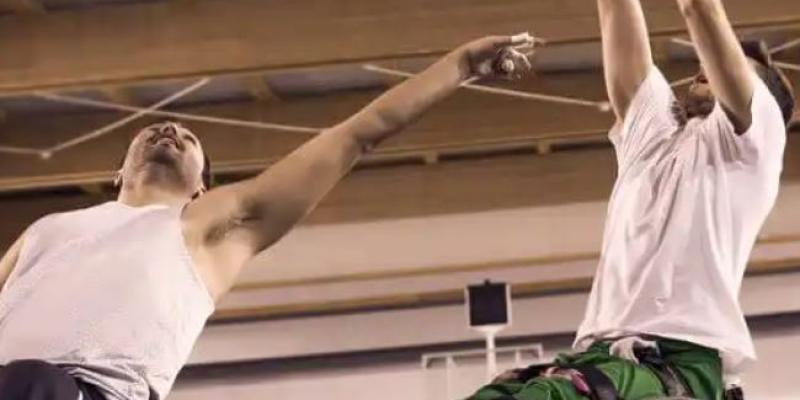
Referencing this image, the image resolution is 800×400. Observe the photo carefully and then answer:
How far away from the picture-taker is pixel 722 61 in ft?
7.57

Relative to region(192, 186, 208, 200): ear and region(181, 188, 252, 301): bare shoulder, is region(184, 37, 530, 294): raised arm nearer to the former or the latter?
region(181, 188, 252, 301): bare shoulder

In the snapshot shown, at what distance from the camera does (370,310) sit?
6898mm

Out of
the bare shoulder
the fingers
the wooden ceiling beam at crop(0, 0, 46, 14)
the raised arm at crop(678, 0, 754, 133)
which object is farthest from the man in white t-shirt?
the wooden ceiling beam at crop(0, 0, 46, 14)

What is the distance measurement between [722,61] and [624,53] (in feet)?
1.07

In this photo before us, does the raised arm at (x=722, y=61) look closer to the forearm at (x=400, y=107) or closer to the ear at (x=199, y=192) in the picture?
the forearm at (x=400, y=107)

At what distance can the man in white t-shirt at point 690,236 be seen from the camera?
7.32ft

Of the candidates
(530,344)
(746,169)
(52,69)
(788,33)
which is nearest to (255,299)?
(530,344)

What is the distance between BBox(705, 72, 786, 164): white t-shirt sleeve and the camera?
235 cm

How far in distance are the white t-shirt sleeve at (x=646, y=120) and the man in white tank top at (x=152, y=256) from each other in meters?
0.34

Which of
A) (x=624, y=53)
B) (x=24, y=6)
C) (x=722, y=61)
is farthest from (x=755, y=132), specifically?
(x=24, y=6)

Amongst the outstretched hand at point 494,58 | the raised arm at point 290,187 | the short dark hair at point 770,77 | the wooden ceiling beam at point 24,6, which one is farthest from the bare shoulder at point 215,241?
the wooden ceiling beam at point 24,6

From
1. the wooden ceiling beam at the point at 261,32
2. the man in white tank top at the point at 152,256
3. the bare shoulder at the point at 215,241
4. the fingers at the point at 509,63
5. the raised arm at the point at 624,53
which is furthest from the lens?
the wooden ceiling beam at the point at 261,32

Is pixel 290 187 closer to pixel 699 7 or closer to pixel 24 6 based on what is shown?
pixel 699 7

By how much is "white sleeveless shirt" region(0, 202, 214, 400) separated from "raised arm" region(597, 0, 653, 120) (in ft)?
2.89
